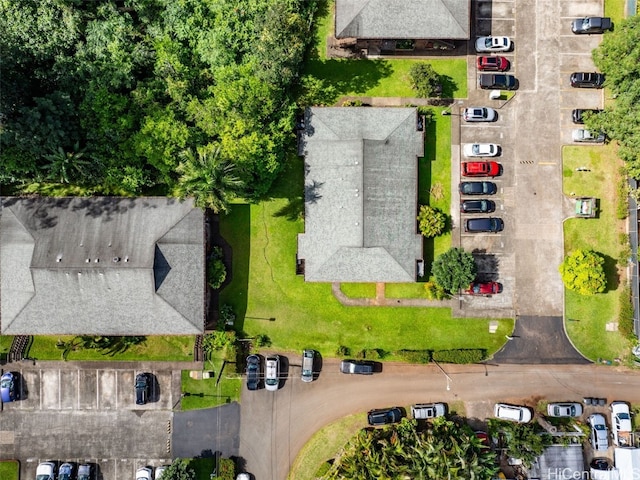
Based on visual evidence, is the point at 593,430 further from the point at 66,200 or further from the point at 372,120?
the point at 66,200

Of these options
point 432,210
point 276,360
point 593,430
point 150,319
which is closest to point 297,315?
point 276,360

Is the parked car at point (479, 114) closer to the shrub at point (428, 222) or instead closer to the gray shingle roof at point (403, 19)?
the gray shingle roof at point (403, 19)

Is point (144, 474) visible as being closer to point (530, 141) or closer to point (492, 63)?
point (530, 141)

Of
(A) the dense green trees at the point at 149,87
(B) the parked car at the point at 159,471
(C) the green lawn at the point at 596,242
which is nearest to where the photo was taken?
(A) the dense green trees at the point at 149,87

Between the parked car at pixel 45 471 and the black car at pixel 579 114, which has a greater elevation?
Result: the black car at pixel 579 114

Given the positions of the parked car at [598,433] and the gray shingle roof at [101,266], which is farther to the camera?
the parked car at [598,433]

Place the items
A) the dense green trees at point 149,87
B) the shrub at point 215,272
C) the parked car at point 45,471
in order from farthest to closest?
the parked car at point 45,471, the shrub at point 215,272, the dense green trees at point 149,87

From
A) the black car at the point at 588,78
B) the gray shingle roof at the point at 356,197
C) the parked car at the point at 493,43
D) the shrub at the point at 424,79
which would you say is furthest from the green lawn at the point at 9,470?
the black car at the point at 588,78

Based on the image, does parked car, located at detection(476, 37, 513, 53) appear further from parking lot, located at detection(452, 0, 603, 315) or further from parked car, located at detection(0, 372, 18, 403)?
parked car, located at detection(0, 372, 18, 403)
